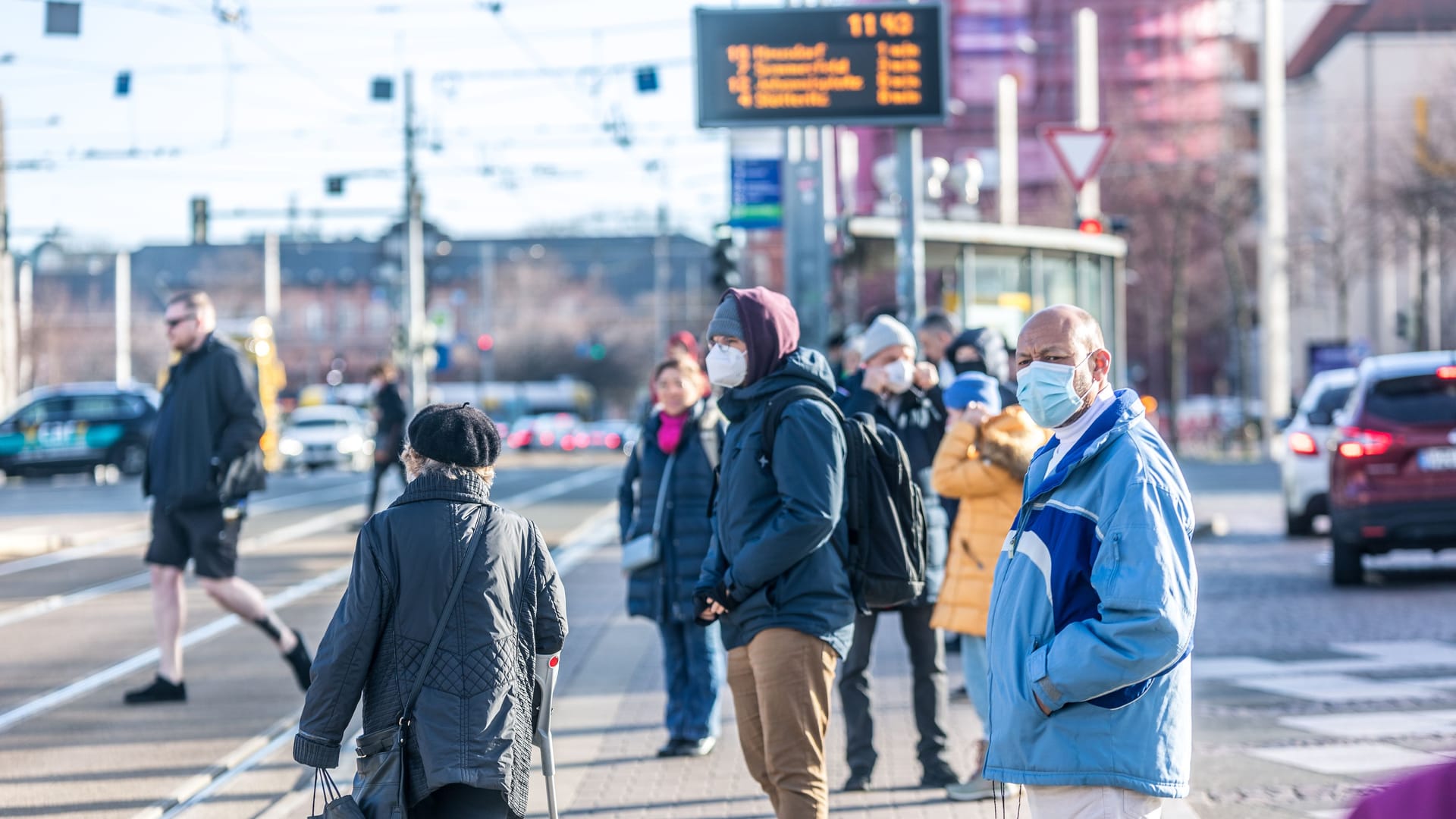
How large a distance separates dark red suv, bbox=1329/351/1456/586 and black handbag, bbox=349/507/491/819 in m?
10.9

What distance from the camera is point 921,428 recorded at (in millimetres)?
7938

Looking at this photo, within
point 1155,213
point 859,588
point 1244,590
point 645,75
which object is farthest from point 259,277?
point 859,588

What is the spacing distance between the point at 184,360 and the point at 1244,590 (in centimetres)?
910

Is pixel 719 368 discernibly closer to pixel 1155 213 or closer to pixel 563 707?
pixel 563 707

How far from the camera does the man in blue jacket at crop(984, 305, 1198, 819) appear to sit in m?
3.61

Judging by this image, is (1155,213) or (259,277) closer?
(1155,213)

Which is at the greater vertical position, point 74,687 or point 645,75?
point 645,75

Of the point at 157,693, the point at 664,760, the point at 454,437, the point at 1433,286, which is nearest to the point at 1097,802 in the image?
the point at 454,437

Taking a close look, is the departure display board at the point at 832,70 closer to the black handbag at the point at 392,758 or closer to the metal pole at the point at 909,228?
the metal pole at the point at 909,228

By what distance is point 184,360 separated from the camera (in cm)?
877

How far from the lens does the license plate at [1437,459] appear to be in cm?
1358

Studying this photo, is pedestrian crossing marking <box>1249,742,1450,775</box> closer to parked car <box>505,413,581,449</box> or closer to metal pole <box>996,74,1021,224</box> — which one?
metal pole <box>996,74,1021,224</box>

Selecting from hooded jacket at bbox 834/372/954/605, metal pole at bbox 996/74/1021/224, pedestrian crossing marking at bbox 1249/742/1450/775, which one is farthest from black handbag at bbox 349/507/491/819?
metal pole at bbox 996/74/1021/224

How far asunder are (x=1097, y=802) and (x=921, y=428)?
4272 millimetres
